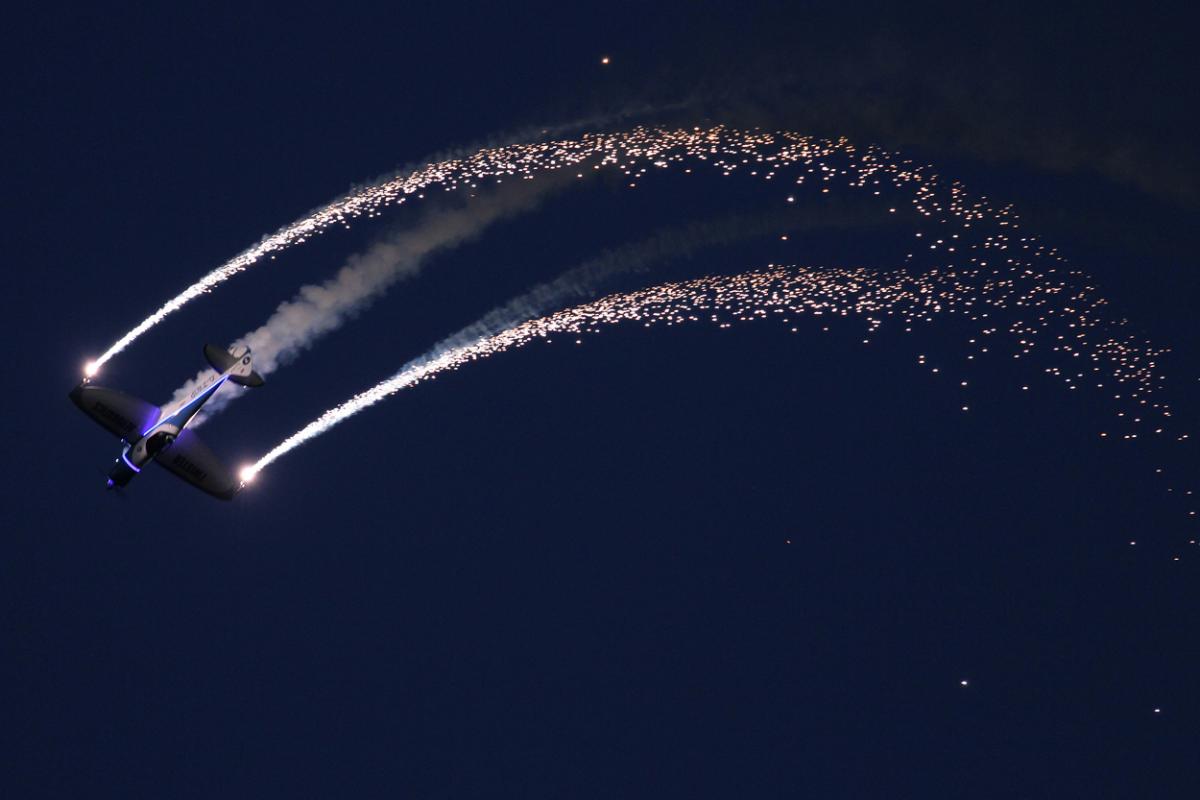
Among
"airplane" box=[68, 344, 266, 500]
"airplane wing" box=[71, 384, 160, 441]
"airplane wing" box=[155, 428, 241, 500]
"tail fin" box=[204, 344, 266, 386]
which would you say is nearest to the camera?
"tail fin" box=[204, 344, 266, 386]

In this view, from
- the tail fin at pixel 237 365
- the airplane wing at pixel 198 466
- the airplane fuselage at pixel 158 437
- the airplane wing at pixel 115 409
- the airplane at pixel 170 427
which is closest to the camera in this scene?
the tail fin at pixel 237 365

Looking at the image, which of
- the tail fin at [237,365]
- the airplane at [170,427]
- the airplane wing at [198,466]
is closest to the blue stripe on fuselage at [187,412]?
the airplane at [170,427]

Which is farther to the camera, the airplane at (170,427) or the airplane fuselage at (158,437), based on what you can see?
the airplane fuselage at (158,437)

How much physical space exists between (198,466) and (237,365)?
3839 mm

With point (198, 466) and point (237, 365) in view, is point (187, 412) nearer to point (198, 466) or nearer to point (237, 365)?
point (237, 365)

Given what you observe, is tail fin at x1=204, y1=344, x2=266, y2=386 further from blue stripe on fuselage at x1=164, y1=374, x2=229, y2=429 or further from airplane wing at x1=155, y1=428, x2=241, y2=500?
airplane wing at x1=155, y1=428, x2=241, y2=500

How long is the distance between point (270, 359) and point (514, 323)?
549 centimetres

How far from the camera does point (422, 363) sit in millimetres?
38656

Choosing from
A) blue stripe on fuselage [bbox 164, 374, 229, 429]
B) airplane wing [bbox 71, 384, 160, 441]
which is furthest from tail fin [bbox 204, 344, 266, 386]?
airplane wing [bbox 71, 384, 160, 441]

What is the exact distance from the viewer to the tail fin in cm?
3844

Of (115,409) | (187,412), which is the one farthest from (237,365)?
(115,409)

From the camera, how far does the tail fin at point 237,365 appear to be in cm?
3844

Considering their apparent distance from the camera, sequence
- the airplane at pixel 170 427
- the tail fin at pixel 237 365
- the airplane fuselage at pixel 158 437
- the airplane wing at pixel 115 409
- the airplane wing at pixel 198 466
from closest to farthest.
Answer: the tail fin at pixel 237 365, the airplane at pixel 170 427, the airplane fuselage at pixel 158 437, the airplane wing at pixel 115 409, the airplane wing at pixel 198 466

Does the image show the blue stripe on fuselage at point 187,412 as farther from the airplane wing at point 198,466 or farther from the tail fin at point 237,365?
the airplane wing at point 198,466
